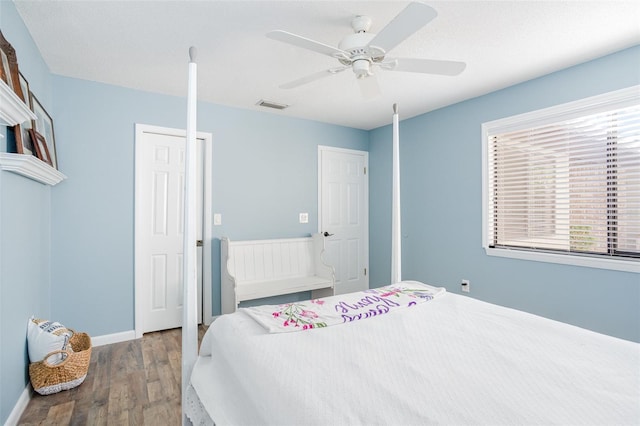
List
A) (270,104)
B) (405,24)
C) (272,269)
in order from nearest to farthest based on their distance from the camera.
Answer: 1. (405,24)
2. (270,104)
3. (272,269)

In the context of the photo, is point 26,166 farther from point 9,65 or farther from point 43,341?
point 43,341

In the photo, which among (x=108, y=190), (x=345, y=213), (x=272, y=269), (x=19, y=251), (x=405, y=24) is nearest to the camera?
(x=405, y=24)

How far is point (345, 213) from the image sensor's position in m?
4.64

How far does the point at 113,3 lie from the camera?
1898 mm

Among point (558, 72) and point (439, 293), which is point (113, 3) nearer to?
point (439, 293)

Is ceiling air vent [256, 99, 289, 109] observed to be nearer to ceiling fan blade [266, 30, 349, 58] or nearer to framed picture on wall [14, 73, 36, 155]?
ceiling fan blade [266, 30, 349, 58]

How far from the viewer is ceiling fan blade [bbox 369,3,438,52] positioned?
1.41 metres

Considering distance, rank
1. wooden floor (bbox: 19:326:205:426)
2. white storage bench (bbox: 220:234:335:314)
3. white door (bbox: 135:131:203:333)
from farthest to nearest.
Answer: white storage bench (bbox: 220:234:335:314) → white door (bbox: 135:131:203:333) → wooden floor (bbox: 19:326:205:426)

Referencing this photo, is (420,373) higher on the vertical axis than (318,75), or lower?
lower

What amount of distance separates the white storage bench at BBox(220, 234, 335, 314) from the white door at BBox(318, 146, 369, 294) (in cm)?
42

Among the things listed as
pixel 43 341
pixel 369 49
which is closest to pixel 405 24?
pixel 369 49

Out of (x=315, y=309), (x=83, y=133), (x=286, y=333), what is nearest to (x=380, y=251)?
(x=315, y=309)

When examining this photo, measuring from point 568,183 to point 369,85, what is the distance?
192cm

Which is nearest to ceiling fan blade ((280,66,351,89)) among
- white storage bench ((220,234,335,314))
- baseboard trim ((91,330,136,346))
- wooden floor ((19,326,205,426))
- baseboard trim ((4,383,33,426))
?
white storage bench ((220,234,335,314))
